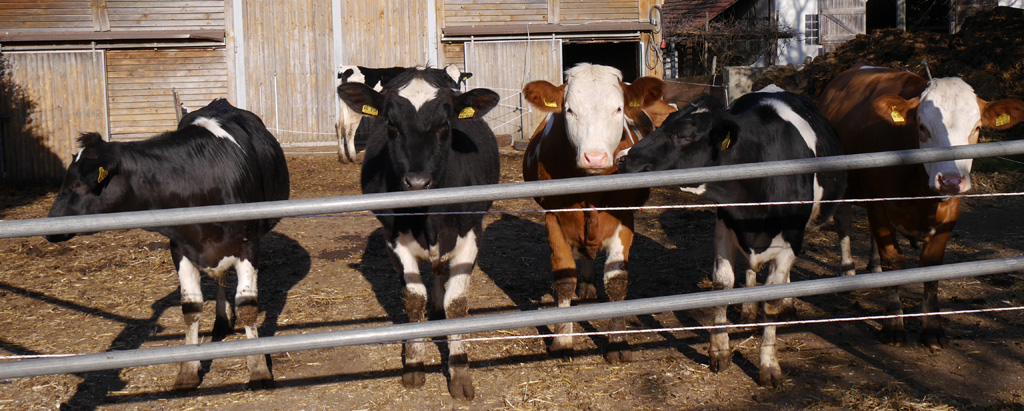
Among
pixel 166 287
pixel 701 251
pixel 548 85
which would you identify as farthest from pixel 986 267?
pixel 166 287

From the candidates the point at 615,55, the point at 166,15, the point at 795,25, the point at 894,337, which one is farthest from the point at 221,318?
the point at 795,25

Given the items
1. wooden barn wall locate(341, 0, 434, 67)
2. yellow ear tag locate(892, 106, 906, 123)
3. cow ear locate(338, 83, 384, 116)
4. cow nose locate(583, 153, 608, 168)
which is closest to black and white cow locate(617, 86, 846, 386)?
cow nose locate(583, 153, 608, 168)

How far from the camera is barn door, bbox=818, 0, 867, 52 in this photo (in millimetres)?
26422

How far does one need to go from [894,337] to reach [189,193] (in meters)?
4.52

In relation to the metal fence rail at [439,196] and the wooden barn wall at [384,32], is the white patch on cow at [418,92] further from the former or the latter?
the wooden barn wall at [384,32]

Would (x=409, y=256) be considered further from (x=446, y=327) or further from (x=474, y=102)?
(x=446, y=327)

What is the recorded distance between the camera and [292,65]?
15383 mm

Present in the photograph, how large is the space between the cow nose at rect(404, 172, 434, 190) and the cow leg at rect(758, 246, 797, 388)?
203cm

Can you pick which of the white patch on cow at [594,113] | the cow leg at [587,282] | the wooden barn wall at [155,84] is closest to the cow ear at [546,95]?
the white patch on cow at [594,113]

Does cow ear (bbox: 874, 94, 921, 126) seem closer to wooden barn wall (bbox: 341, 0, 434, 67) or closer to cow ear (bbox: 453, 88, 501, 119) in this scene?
cow ear (bbox: 453, 88, 501, 119)

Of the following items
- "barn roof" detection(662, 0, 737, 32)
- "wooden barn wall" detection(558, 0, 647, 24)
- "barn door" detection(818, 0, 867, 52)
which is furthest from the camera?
"barn roof" detection(662, 0, 737, 32)

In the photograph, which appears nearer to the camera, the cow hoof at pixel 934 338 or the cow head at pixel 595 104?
the cow head at pixel 595 104

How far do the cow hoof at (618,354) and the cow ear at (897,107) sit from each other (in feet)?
7.99

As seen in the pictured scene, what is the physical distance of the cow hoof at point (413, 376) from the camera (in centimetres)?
447
